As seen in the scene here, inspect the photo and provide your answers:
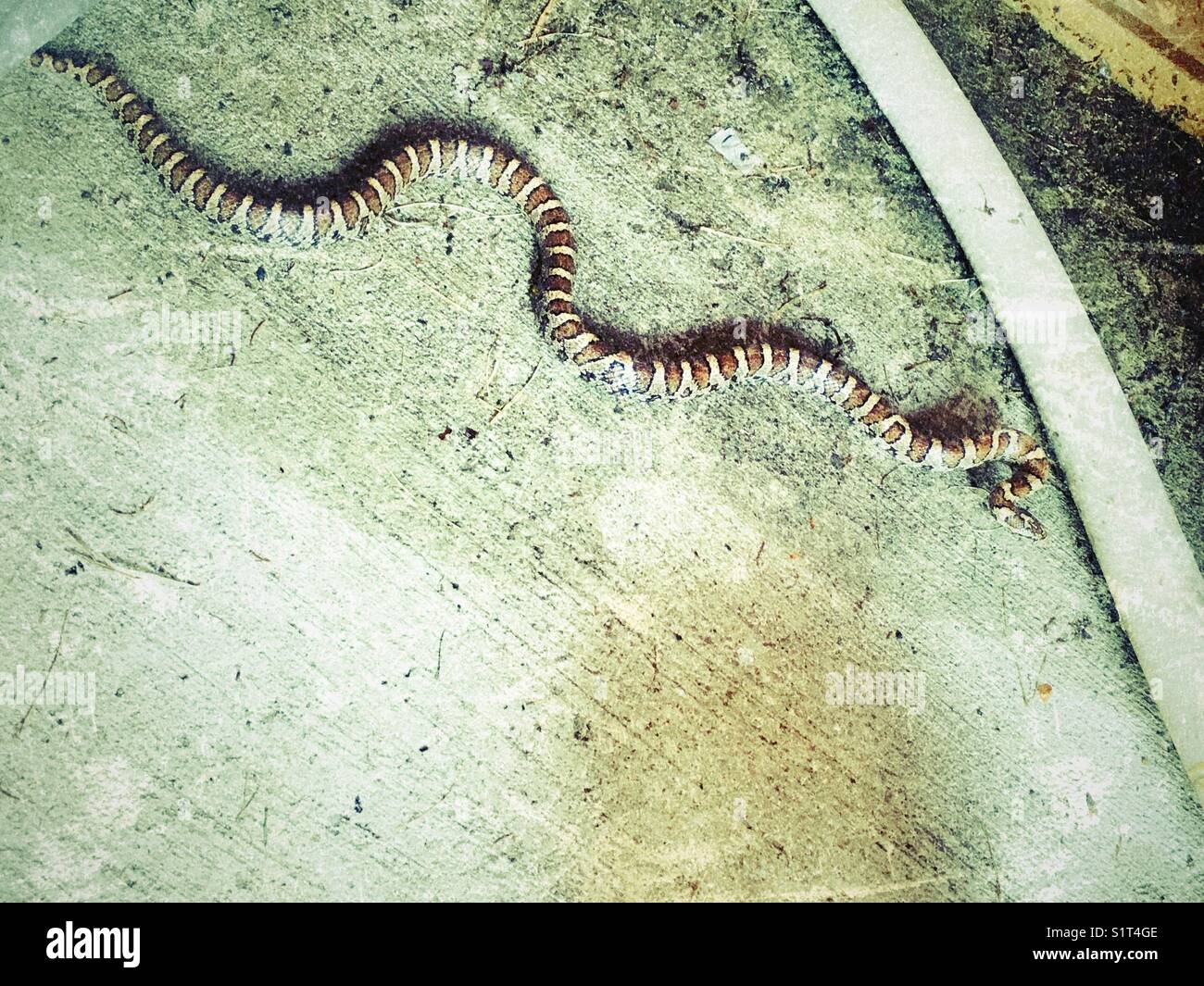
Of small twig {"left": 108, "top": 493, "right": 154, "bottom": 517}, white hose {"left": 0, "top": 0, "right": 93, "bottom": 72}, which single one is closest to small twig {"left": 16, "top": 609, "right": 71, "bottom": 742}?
small twig {"left": 108, "top": 493, "right": 154, "bottom": 517}

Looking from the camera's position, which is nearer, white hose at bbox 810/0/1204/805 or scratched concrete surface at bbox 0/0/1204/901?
scratched concrete surface at bbox 0/0/1204/901

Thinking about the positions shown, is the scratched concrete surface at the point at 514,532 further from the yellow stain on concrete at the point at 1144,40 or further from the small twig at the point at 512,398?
the yellow stain on concrete at the point at 1144,40

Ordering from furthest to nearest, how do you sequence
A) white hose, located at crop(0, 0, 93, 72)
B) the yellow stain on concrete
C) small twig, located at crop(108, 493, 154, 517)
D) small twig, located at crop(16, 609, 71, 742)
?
the yellow stain on concrete < small twig, located at crop(108, 493, 154, 517) < small twig, located at crop(16, 609, 71, 742) < white hose, located at crop(0, 0, 93, 72)

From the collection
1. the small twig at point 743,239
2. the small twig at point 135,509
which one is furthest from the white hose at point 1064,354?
the small twig at point 135,509

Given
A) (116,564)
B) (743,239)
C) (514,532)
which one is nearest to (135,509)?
(116,564)

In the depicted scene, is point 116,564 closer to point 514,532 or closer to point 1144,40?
point 514,532

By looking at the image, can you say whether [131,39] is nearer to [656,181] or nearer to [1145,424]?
[656,181]

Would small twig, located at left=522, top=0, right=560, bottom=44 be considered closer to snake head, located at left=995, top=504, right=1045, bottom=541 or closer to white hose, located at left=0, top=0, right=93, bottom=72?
white hose, located at left=0, top=0, right=93, bottom=72
